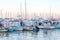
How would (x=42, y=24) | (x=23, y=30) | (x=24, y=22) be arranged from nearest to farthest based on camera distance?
(x=23, y=30) < (x=24, y=22) < (x=42, y=24)

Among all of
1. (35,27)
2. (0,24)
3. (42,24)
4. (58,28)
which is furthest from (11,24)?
(58,28)

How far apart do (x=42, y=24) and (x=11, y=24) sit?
131 inches

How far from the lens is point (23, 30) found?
1608 centimetres

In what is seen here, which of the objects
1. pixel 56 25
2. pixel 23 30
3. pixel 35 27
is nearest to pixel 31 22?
pixel 35 27

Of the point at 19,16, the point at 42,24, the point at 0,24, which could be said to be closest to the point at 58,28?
the point at 42,24

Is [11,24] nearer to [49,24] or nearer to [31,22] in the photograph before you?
[31,22]

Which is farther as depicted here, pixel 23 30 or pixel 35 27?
pixel 35 27

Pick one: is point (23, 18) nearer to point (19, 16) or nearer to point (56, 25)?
point (19, 16)

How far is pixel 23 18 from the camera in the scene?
16.9 metres

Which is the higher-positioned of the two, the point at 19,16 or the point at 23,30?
the point at 19,16

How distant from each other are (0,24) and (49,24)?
190 inches

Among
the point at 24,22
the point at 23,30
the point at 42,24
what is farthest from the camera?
the point at 42,24

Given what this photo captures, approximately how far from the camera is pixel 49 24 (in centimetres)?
1900

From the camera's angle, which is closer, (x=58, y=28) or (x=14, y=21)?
(x=14, y=21)
